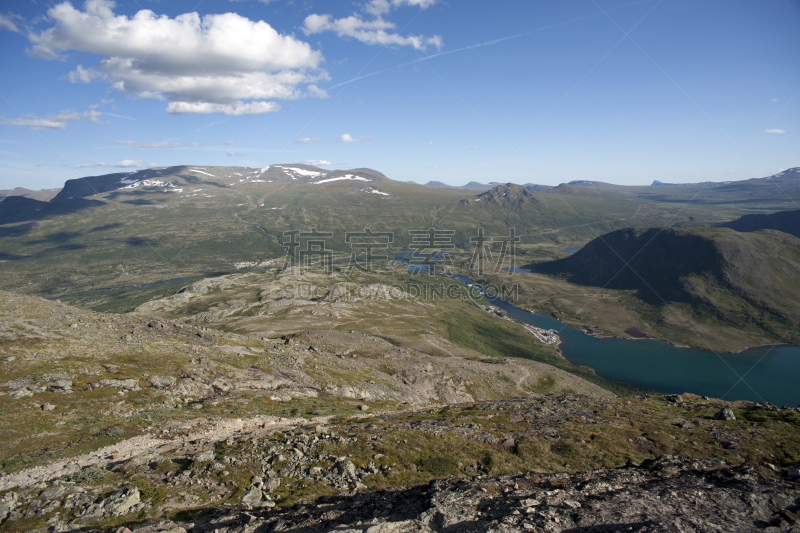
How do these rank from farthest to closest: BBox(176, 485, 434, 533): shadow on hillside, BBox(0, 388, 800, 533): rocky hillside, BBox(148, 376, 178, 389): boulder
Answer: BBox(148, 376, 178, 389): boulder < BBox(0, 388, 800, 533): rocky hillside < BBox(176, 485, 434, 533): shadow on hillside

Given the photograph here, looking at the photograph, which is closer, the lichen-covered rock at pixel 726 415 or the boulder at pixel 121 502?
the boulder at pixel 121 502

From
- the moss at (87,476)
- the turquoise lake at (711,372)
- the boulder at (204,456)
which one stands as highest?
the moss at (87,476)

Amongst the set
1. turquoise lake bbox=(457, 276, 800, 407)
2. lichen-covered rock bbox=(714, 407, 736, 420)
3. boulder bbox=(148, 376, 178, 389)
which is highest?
boulder bbox=(148, 376, 178, 389)

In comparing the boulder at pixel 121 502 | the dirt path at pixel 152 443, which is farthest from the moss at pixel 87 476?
the boulder at pixel 121 502

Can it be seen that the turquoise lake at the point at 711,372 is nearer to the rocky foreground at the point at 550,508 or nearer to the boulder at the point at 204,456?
the rocky foreground at the point at 550,508

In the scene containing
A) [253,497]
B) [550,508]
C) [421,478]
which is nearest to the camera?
[550,508]

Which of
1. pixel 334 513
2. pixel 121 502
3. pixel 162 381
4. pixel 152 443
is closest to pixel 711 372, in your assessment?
pixel 334 513

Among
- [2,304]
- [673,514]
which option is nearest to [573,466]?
[673,514]

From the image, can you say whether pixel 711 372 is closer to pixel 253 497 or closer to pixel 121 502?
pixel 253 497

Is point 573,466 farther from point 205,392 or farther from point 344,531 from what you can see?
point 205,392

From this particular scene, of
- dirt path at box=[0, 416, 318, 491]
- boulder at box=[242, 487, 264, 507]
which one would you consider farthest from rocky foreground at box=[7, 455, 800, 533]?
dirt path at box=[0, 416, 318, 491]

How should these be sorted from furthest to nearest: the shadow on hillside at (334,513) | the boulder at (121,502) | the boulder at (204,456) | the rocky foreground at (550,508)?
the boulder at (204,456) < the boulder at (121,502) < the shadow on hillside at (334,513) < the rocky foreground at (550,508)

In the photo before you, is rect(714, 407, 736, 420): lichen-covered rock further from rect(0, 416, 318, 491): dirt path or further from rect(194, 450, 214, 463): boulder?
rect(194, 450, 214, 463): boulder
